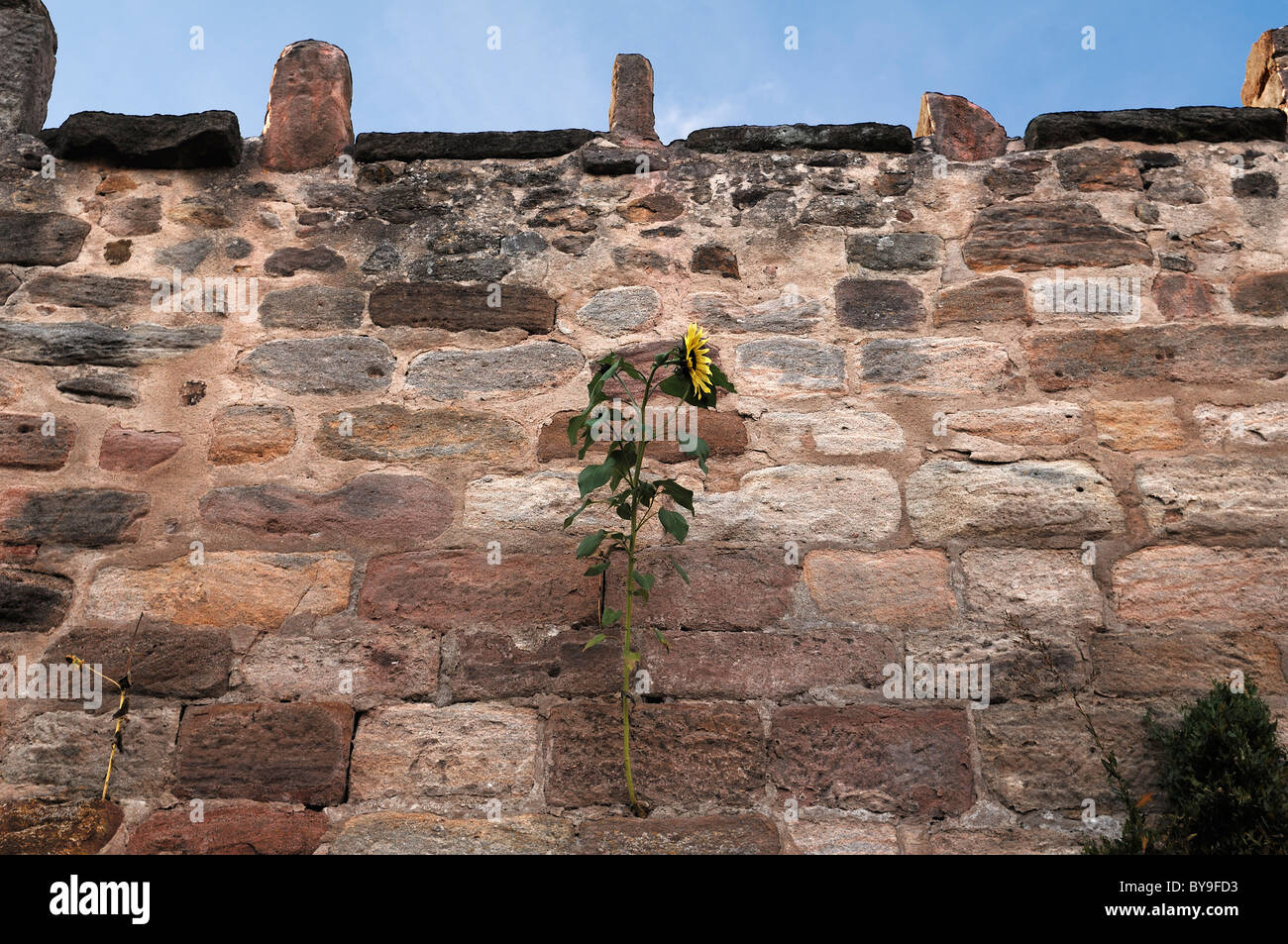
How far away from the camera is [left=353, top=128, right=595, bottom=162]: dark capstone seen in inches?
118

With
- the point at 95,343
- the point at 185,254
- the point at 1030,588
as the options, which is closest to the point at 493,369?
the point at 185,254

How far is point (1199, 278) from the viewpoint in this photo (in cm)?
279

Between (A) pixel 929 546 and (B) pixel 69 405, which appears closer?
(A) pixel 929 546

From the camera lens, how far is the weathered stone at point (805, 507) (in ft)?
8.28

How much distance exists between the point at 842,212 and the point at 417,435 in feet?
4.30

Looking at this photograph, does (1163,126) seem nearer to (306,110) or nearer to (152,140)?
(306,110)

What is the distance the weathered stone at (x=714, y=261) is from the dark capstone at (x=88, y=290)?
4.86ft

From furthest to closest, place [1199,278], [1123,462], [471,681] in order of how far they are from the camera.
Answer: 1. [1199,278]
2. [1123,462]
3. [471,681]

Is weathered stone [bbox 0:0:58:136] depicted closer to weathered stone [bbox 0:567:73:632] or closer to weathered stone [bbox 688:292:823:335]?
weathered stone [bbox 0:567:73:632]

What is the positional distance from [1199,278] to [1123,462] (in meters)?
0.61

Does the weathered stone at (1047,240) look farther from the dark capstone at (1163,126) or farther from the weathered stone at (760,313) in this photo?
the weathered stone at (760,313)

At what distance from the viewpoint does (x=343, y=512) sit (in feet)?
8.48
